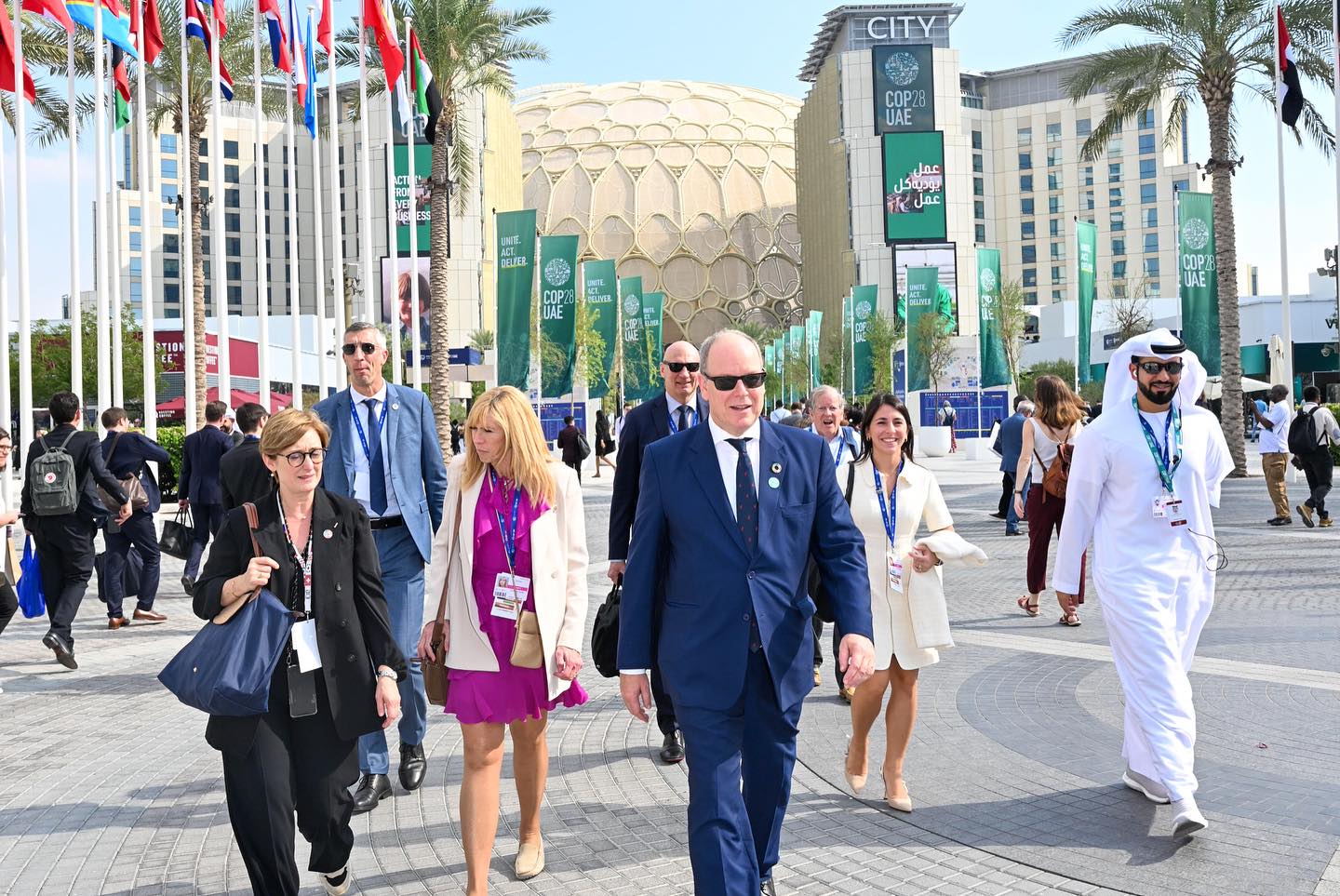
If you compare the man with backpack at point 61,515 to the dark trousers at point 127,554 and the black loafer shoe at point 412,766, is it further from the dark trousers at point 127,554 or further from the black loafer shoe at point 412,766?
the black loafer shoe at point 412,766

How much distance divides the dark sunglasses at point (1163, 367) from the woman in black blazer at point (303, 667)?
318cm


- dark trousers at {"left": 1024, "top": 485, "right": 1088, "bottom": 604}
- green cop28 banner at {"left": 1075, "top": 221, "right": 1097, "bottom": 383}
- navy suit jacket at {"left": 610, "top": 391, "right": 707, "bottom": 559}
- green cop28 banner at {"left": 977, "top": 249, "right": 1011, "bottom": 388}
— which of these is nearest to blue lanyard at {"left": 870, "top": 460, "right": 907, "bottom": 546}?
navy suit jacket at {"left": 610, "top": 391, "right": 707, "bottom": 559}

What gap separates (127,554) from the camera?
11.2m

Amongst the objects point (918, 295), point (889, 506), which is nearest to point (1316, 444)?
point (889, 506)

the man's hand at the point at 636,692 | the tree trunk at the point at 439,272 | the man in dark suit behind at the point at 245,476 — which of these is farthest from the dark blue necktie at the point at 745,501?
the tree trunk at the point at 439,272

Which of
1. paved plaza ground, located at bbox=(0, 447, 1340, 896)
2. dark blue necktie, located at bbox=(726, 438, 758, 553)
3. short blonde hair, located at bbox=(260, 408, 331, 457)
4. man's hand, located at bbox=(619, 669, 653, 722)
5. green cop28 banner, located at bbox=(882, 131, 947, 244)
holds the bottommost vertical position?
paved plaza ground, located at bbox=(0, 447, 1340, 896)

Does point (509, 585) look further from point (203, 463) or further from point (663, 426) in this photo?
point (203, 463)

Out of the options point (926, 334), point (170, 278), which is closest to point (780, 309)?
point (170, 278)

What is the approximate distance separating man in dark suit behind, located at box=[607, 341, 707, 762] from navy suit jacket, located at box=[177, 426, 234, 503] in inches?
267

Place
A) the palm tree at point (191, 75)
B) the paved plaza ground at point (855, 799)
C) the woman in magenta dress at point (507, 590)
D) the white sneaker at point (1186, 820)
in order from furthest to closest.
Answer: the palm tree at point (191, 75) → the white sneaker at point (1186, 820) → the paved plaza ground at point (855, 799) → the woman in magenta dress at point (507, 590)

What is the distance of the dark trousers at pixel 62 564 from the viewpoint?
9055mm

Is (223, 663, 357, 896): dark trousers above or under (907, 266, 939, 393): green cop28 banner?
under

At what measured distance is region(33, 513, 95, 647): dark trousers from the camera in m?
9.05

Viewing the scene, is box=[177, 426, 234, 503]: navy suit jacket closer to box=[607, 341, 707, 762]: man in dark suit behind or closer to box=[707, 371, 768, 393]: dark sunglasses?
box=[607, 341, 707, 762]: man in dark suit behind
